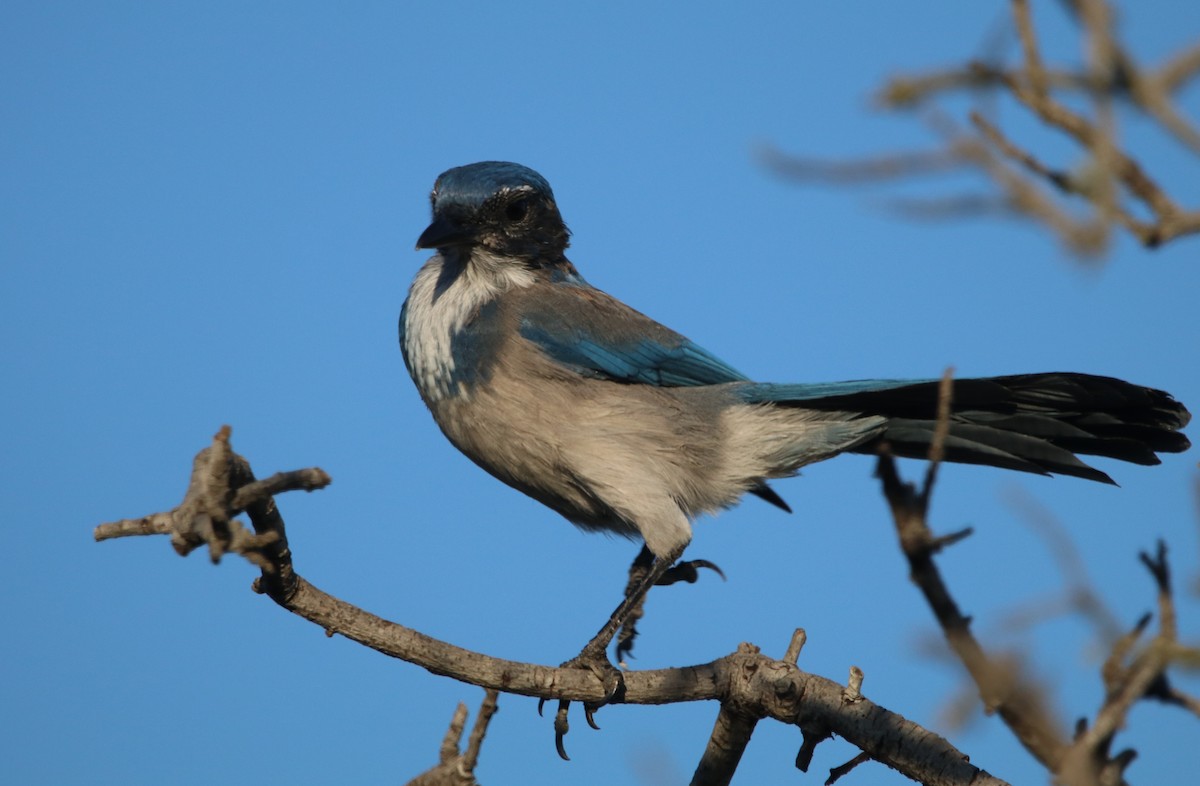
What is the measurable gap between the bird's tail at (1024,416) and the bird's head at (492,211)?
1.49 m

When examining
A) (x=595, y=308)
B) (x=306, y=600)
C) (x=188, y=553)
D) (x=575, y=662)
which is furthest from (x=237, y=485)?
(x=595, y=308)

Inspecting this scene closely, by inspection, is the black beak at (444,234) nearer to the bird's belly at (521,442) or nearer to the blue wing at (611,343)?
the blue wing at (611,343)

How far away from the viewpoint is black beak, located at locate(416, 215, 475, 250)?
5742 mm

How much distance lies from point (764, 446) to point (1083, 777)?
4019 mm

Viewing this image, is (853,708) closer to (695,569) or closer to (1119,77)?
(695,569)

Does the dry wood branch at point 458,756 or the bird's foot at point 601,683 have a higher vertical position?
the bird's foot at point 601,683

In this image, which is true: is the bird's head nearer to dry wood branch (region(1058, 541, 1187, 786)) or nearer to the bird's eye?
the bird's eye

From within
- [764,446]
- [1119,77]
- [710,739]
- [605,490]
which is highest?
[764,446]

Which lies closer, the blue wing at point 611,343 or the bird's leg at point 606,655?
the bird's leg at point 606,655

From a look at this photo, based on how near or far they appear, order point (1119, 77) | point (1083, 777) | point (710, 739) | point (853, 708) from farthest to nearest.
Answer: point (710, 739) < point (853, 708) < point (1119, 77) < point (1083, 777)

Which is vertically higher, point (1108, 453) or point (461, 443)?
point (1108, 453)

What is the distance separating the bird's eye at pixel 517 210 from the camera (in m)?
6.07

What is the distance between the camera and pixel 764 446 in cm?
589

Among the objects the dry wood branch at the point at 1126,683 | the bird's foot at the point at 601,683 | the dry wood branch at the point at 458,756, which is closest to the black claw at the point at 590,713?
the bird's foot at the point at 601,683
